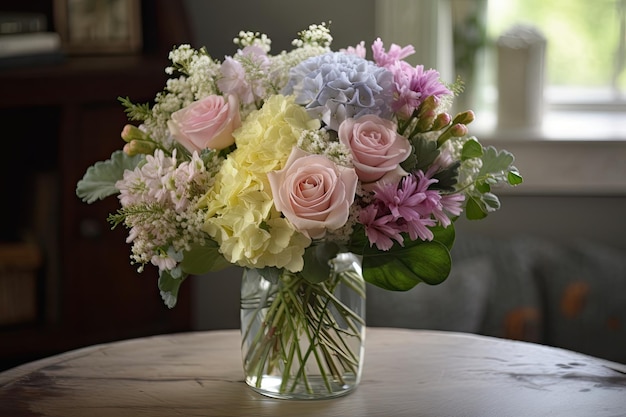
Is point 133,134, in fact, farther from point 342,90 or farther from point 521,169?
point 521,169

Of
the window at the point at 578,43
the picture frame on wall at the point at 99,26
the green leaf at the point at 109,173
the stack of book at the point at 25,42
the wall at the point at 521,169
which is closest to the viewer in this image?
the green leaf at the point at 109,173

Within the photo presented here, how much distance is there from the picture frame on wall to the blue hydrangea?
A: 120 cm

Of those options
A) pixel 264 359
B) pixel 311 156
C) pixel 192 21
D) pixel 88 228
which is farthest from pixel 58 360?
pixel 192 21

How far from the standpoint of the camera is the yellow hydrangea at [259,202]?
3.77 feet

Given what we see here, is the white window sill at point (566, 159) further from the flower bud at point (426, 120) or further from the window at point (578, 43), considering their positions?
the flower bud at point (426, 120)

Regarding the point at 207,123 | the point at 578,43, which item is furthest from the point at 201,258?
the point at 578,43

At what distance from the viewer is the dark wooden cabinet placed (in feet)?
6.98

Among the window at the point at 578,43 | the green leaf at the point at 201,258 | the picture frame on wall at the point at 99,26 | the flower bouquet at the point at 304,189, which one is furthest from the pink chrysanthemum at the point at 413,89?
the window at the point at 578,43

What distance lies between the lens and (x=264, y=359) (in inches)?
51.1

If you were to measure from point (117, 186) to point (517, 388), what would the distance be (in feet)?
1.82

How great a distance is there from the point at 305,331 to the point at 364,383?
0.48 ft

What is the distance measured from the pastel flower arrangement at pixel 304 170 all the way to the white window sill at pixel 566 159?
3.81ft

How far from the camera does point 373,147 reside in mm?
1146

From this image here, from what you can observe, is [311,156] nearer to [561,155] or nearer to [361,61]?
[361,61]
